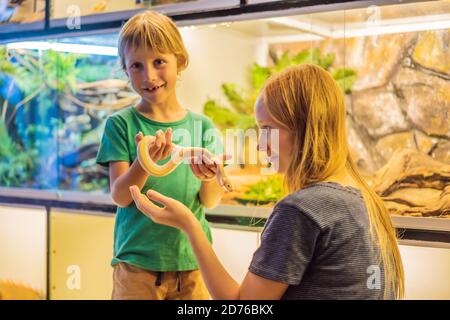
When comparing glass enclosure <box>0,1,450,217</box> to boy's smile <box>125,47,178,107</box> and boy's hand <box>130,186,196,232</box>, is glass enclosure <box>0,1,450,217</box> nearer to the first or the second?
boy's smile <box>125,47,178,107</box>

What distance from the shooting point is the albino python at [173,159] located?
1475 mm

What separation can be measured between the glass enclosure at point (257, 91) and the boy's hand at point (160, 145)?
3.26 feet

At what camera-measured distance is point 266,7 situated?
2.28 meters

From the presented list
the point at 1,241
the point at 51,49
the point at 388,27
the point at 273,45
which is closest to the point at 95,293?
the point at 1,241

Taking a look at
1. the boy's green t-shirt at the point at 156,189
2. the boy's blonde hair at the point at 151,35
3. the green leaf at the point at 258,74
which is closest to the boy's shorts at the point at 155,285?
the boy's green t-shirt at the point at 156,189

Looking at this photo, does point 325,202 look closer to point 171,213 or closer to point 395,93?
point 171,213

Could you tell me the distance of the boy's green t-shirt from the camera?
5.44ft

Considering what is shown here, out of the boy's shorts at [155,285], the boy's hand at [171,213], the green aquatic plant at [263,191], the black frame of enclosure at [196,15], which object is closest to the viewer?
the boy's hand at [171,213]

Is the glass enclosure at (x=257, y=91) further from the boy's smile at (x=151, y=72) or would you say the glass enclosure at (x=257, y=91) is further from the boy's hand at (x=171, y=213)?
the boy's hand at (x=171, y=213)

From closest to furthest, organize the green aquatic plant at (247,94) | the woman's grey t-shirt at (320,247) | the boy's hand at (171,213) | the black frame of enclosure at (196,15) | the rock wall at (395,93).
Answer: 1. the woman's grey t-shirt at (320,247)
2. the boy's hand at (171,213)
3. the black frame of enclosure at (196,15)
4. the rock wall at (395,93)
5. the green aquatic plant at (247,94)

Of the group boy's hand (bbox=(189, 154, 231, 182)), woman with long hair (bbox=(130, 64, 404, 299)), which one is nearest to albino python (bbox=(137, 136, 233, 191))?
boy's hand (bbox=(189, 154, 231, 182))

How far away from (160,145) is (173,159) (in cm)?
8

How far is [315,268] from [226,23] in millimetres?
1451

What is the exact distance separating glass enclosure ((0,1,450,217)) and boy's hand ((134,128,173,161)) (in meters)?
0.99
